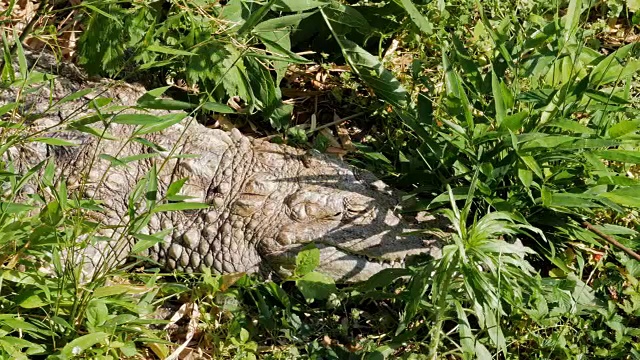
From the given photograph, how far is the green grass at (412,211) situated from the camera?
2.75 metres

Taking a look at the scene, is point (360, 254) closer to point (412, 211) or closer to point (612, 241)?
point (412, 211)

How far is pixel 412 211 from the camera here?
3539mm

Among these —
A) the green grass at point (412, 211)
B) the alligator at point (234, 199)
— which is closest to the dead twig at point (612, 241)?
the green grass at point (412, 211)

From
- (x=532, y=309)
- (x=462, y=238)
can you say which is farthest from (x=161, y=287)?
(x=532, y=309)

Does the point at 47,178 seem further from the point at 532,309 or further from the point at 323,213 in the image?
the point at 532,309

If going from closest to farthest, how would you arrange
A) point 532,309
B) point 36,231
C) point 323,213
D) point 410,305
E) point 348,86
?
point 36,231, point 410,305, point 532,309, point 323,213, point 348,86

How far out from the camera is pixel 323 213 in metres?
3.51

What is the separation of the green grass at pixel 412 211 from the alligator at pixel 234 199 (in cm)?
12

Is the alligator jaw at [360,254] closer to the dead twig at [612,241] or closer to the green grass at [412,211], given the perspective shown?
the green grass at [412,211]

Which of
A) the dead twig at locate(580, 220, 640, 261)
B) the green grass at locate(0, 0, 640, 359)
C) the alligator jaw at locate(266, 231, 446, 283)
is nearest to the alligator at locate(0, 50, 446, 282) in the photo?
the alligator jaw at locate(266, 231, 446, 283)

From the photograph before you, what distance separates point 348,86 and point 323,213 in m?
1.02

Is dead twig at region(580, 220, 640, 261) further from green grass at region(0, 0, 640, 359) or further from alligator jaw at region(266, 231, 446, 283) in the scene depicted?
alligator jaw at region(266, 231, 446, 283)

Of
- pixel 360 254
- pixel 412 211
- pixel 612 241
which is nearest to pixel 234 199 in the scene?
pixel 360 254

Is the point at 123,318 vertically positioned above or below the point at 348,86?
below
